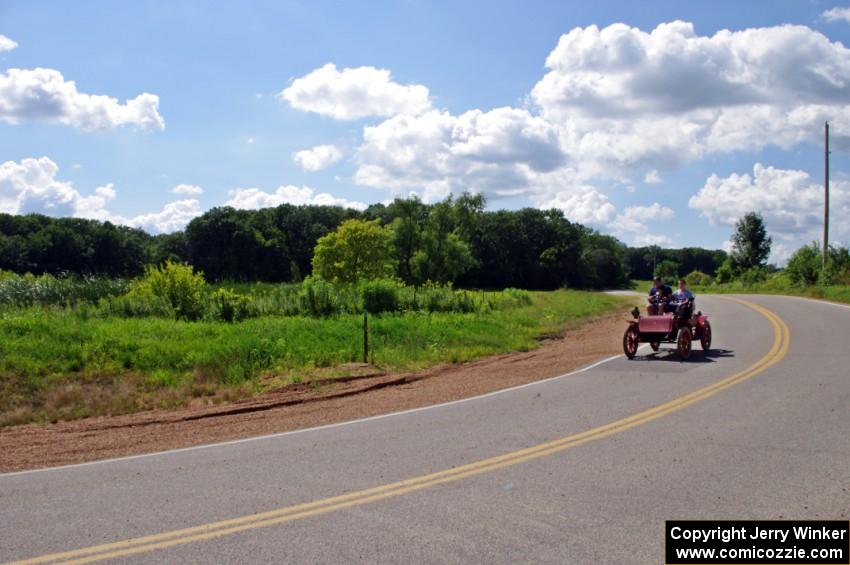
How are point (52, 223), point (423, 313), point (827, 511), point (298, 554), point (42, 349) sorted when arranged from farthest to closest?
point (52, 223), point (423, 313), point (42, 349), point (827, 511), point (298, 554)

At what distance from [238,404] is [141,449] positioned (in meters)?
3.71

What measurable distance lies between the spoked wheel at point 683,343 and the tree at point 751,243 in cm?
5484

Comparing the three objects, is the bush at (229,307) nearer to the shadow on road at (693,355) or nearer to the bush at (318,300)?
the bush at (318,300)

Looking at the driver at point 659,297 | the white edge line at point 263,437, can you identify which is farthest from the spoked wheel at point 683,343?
the white edge line at point 263,437

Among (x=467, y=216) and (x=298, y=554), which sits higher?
(x=467, y=216)

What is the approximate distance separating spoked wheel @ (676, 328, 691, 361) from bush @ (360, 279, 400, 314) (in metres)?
13.9

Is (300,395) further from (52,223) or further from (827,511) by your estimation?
(52,223)

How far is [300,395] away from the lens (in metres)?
13.5

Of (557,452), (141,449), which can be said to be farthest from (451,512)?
(141,449)

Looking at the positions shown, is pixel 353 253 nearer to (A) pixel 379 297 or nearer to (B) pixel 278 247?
(A) pixel 379 297

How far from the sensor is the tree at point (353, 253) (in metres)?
69.6

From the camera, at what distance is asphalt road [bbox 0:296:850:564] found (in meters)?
5.04

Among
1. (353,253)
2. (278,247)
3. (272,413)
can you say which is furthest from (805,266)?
(278,247)

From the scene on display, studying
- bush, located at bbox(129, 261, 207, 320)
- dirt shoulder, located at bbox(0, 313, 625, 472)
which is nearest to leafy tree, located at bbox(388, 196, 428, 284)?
bush, located at bbox(129, 261, 207, 320)
